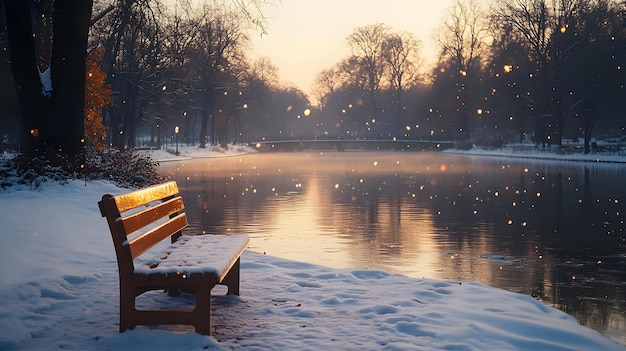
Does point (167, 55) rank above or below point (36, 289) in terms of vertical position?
above

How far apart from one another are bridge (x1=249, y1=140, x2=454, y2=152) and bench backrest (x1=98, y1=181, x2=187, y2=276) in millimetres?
89876

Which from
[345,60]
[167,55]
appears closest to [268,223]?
[167,55]

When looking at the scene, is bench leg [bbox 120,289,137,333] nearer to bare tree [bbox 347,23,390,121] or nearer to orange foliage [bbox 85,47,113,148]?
orange foliage [bbox 85,47,113,148]

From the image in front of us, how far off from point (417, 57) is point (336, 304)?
93428 millimetres

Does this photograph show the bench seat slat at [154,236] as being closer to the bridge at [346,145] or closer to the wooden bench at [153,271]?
the wooden bench at [153,271]

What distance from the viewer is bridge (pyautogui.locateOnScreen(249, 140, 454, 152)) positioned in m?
98.6

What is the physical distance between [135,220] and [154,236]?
478 millimetres

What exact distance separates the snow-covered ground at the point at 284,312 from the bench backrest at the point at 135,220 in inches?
24.7

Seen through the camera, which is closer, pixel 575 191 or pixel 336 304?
pixel 336 304

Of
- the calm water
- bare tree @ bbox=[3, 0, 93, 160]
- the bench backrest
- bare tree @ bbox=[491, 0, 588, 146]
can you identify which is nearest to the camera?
the bench backrest

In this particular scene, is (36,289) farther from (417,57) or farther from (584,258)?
(417,57)

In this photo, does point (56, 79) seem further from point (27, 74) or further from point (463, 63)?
point (463, 63)

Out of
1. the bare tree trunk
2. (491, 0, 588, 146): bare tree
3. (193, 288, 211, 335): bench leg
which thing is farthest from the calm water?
(491, 0, 588, 146): bare tree

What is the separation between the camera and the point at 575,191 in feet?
76.9
